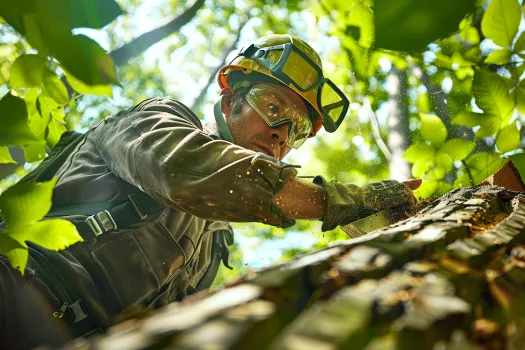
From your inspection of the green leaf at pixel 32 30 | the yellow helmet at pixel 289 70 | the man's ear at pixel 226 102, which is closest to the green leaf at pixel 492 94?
the green leaf at pixel 32 30

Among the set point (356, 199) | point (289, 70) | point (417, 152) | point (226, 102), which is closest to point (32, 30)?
point (356, 199)

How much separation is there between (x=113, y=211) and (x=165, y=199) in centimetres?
57

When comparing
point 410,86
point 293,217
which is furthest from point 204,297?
point 410,86

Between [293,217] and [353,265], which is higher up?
[353,265]

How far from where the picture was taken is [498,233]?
1016 millimetres

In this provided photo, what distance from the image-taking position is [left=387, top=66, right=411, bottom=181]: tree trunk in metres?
3.04

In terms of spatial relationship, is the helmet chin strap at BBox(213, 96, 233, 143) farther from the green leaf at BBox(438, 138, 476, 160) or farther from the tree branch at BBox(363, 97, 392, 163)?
the green leaf at BBox(438, 138, 476, 160)

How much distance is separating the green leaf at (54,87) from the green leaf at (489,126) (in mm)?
1512

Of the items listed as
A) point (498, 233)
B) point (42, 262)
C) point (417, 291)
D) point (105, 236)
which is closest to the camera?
point (417, 291)

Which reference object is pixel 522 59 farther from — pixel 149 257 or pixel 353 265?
pixel 149 257

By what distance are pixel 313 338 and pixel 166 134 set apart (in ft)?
4.65

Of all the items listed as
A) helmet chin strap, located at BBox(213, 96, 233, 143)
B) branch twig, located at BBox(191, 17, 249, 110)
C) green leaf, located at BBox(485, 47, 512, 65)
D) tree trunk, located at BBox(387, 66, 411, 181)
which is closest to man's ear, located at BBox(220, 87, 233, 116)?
helmet chin strap, located at BBox(213, 96, 233, 143)

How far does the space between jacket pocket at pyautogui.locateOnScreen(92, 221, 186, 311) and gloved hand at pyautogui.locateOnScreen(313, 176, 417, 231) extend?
35.3 inches

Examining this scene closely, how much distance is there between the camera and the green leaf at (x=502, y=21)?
1.21m
